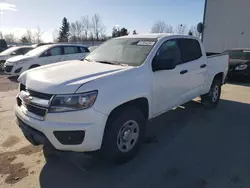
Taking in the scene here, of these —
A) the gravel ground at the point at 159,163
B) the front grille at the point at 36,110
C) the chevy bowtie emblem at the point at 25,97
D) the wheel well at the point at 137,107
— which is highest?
the chevy bowtie emblem at the point at 25,97

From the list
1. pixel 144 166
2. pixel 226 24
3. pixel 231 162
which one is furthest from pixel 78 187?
pixel 226 24

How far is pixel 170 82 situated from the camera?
4078 mm

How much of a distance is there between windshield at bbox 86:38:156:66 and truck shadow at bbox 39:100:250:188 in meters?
1.47

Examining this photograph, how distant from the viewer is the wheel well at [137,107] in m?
3.05

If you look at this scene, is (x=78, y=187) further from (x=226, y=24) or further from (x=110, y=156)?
(x=226, y=24)

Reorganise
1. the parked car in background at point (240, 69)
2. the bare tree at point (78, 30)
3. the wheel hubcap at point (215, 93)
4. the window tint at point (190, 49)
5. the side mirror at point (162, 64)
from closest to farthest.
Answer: the side mirror at point (162, 64), the window tint at point (190, 49), the wheel hubcap at point (215, 93), the parked car in background at point (240, 69), the bare tree at point (78, 30)

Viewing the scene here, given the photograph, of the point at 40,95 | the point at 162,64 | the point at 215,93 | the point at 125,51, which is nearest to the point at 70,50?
the point at 215,93

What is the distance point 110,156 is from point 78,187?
0.55 meters

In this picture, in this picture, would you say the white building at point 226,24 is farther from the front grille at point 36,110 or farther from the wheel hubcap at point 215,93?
the front grille at point 36,110

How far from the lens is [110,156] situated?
3.12 metres

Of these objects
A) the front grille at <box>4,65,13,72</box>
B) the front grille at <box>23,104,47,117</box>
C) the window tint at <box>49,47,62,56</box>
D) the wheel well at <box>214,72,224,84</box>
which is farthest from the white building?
the front grille at <box>23,104,47,117</box>

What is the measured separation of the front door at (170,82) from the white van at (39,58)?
8260 mm

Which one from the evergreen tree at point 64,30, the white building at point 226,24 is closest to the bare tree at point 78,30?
the evergreen tree at point 64,30

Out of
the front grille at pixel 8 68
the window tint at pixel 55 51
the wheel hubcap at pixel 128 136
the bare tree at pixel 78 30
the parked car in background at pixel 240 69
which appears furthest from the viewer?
the bare tree at pixel 78 30
